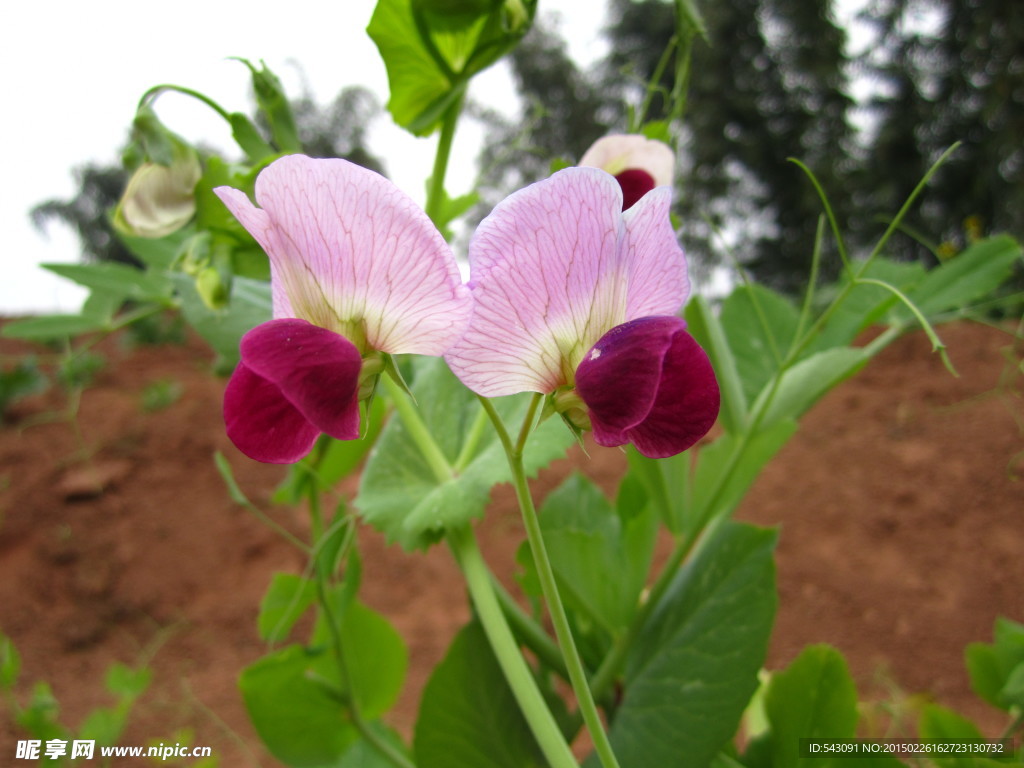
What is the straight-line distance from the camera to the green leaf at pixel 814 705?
12.0 inches

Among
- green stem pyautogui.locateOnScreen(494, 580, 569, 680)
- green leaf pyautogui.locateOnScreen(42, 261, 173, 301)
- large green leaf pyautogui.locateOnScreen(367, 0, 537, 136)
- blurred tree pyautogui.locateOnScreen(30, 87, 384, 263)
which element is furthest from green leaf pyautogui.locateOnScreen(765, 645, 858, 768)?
blurred tree pyautogui.locateOnScreen(30, 87, 384, 263)

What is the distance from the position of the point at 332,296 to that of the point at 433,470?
0.55 feet

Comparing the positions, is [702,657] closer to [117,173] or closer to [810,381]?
[810,381]

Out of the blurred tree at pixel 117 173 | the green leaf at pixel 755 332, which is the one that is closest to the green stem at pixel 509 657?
the green leaf at pixel 755 332

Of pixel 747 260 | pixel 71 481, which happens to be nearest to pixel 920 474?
pixel 71 481

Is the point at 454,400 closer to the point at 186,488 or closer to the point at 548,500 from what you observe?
the point at 548,500

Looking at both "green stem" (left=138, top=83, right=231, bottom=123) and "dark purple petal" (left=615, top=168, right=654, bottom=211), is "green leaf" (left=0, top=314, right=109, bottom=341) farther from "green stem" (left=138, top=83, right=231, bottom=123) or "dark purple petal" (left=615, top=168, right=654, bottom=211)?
"dark purple petal" (left=615, top=168, right=654, bottom=211)

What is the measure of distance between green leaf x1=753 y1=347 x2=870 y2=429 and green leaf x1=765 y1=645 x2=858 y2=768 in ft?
0.39

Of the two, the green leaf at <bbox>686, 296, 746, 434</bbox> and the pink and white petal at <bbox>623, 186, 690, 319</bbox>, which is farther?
the green leaf at <bbox>686, 296, 746, 434</bbox>

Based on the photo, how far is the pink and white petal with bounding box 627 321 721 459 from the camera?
183 millimetres

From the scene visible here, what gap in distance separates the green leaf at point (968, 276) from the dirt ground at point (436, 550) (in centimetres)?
17

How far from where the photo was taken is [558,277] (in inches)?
7.4

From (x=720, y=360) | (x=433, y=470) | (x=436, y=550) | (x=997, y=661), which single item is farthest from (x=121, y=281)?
(x=436, y=550)

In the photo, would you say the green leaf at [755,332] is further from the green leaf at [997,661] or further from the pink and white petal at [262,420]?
the pink and white petal at [262,420]
